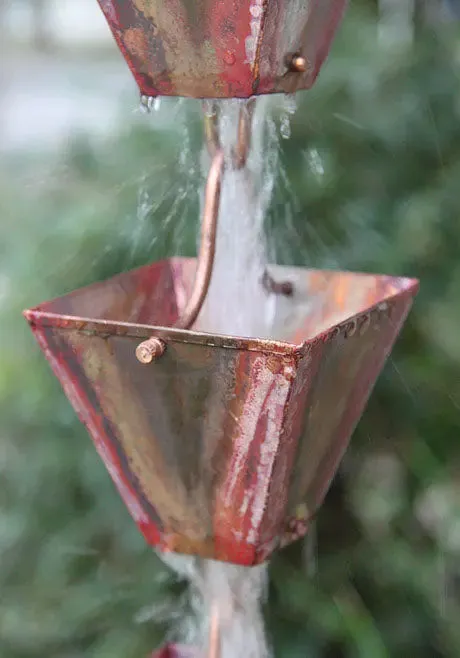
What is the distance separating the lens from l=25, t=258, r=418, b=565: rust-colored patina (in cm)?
56

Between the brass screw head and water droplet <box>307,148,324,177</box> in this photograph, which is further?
water droplet <box>307,148,324,177</box>

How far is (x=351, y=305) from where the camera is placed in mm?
740

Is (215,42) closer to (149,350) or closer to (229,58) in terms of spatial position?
(229,58)

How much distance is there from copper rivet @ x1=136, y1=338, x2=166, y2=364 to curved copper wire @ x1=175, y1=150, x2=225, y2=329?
8 centimetres

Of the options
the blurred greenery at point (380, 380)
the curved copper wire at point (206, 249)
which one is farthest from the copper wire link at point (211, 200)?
the blurred greenery at point (380, 380)

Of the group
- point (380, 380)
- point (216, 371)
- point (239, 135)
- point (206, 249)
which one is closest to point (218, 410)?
point (216, 371)

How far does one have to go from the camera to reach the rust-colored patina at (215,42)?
55cm

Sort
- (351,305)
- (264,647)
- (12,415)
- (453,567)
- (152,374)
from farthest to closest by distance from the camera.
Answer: (12,415), (453,567), (264,647), (351,305), (152,374)

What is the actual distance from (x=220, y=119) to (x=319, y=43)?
10 centimetres

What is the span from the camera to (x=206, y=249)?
0.65 meters

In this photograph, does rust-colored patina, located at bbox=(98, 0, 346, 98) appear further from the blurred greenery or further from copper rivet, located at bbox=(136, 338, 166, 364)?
the blurred greenery

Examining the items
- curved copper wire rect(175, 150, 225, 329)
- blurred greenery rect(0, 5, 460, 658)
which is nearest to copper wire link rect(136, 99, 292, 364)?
curved copper wire rect(175, 150, 225, 329)

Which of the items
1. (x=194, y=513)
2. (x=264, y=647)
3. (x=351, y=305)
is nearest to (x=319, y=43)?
(x=351, y=305)

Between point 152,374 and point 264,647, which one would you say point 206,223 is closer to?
point 152,374
